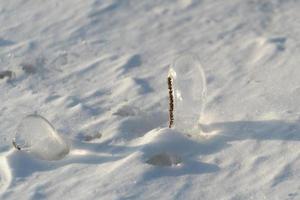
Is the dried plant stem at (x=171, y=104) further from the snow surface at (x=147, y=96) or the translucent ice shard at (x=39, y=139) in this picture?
the translucent ice shard at (x=39, y=139)

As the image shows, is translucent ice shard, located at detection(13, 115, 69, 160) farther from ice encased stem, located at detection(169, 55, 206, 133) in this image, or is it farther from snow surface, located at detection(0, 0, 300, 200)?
ice encased stem, located at detection(169, 55, 206, 133)

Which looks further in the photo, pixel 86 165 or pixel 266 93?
pixel 266 93

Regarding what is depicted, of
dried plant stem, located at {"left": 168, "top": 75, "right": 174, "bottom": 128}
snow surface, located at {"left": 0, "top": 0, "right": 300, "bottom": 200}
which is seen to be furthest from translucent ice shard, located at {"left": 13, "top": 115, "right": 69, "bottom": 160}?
dried plant stem, located at {"left": 168, "top": 75, "right": 174, "bottom": 128}

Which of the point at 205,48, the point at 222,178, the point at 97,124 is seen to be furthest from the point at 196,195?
the point at 205,48

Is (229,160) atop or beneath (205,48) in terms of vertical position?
beneath

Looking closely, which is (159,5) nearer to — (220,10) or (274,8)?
(220,10)

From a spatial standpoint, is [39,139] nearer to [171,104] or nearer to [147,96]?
[171,104]

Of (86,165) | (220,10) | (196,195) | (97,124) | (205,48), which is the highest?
(220,10)
